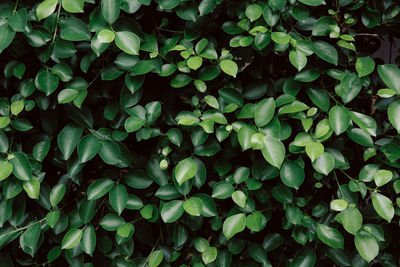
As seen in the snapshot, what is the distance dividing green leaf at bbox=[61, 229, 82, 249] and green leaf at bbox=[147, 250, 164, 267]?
0.23 metres

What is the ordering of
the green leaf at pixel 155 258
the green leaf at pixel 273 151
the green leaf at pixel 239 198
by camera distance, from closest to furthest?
1. the green leaf at pixel 273 151
2. the green leaf at pixel 239 198
3. the green leaf at pixel 155 258

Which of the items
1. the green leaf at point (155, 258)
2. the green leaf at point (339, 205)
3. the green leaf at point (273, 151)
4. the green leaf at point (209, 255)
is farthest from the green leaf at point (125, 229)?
the green leaf at point (339, 205)

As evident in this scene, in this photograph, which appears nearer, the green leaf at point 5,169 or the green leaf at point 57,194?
the green leaf at point 5,169

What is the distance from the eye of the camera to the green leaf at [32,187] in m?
1.08

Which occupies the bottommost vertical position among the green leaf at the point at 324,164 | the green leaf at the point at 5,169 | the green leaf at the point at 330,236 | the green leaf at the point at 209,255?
the green leaf at the point at 209,255

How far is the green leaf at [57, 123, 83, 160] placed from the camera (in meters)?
1.08

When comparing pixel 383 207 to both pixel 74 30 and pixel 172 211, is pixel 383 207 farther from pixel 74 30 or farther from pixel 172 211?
pixel 74 30

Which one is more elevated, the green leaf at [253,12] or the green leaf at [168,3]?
the green leaf at [168,3]

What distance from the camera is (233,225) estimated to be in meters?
1.06

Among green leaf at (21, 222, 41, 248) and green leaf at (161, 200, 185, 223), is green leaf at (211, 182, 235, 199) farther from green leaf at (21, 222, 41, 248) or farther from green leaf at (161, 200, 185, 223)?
green leaf at (21, 222, 41, 248)

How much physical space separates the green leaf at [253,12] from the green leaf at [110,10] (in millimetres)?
350

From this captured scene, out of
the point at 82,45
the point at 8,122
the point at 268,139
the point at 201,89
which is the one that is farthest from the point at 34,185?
the point at 268,139

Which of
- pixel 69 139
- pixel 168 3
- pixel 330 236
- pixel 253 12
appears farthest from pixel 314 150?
pixel 69 139

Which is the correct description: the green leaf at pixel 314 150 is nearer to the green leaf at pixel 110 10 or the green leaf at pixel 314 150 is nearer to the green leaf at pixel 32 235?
the green leaf at pixel 110 10
